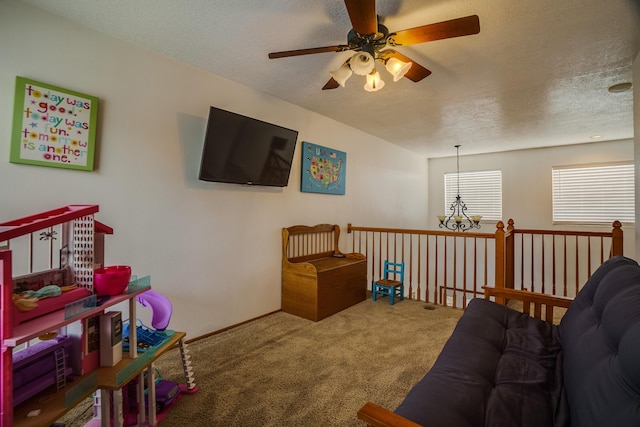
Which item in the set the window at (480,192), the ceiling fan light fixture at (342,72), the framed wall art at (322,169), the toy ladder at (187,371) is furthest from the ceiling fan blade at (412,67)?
the window at (480,192)

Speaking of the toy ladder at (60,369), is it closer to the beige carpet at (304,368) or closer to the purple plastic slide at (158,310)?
the purple plastic slide at (158,310)

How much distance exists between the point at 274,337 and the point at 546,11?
3.03 m

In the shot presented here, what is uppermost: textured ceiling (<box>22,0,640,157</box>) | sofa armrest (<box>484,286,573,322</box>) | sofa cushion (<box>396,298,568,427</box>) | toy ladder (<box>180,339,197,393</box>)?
textured ceiling (<box>22,0,640,157</box>)

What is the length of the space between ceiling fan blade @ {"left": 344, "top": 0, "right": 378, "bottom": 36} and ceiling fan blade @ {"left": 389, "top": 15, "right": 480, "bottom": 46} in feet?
0.54

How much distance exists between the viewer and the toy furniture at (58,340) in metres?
0.96

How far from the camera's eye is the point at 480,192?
231 inches

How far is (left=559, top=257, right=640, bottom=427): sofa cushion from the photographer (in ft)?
2.51

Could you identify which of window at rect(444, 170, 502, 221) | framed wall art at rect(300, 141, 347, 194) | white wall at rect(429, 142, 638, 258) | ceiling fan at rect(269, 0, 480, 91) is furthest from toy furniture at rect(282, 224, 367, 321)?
window at rect(444, 170, 502, 221)

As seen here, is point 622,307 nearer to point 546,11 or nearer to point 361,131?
point 546,11

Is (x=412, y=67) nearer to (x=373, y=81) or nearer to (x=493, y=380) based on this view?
(x=373, y=81)

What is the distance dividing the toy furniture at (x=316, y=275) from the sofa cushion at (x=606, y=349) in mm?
2011

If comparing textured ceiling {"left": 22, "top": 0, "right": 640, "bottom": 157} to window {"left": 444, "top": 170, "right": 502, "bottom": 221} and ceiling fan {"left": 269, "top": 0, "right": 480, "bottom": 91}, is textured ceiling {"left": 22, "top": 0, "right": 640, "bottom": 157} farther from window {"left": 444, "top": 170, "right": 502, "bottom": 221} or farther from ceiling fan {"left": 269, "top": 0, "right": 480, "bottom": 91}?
window {"left": 444, "top": 170, "right": 502, "bottom": 221}

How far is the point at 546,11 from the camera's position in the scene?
171cm

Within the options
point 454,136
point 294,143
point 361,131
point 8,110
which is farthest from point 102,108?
point 454,136
